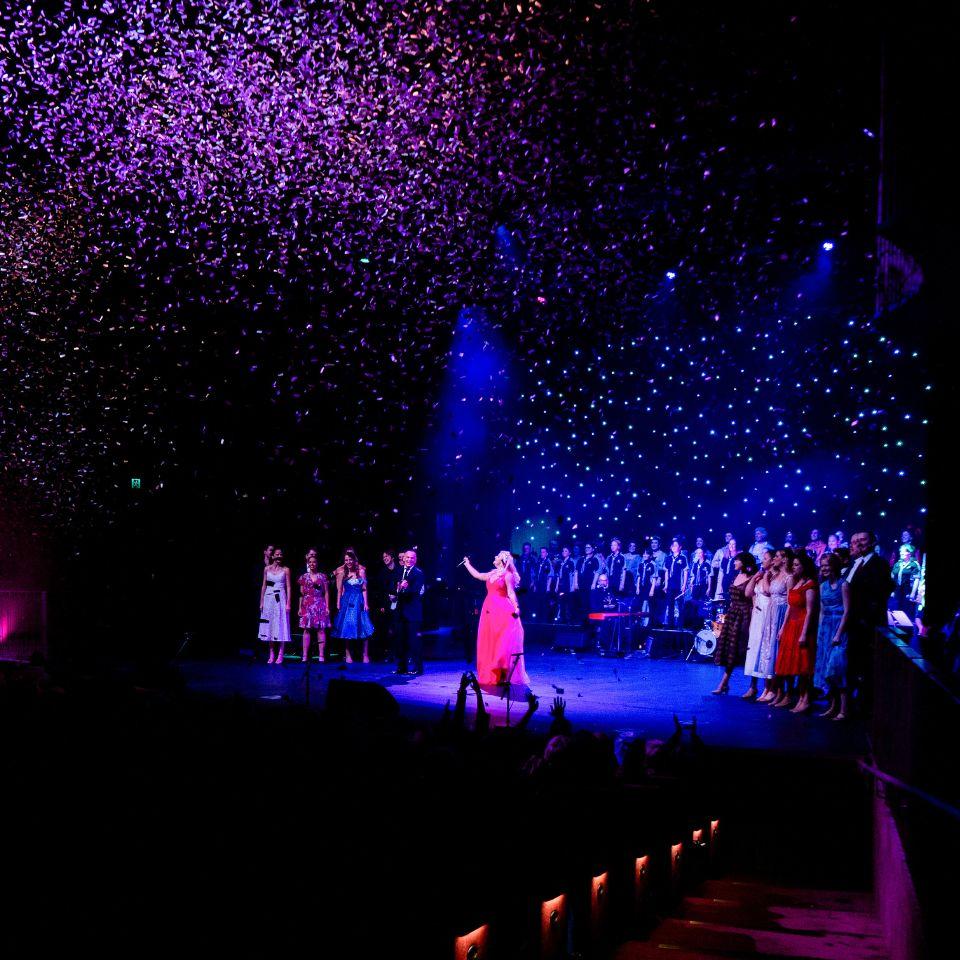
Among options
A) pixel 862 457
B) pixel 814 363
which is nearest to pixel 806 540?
pixel 862 457

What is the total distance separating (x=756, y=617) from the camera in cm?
973

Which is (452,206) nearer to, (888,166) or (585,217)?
(585,217)

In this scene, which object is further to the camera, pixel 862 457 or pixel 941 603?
pixel 862 457

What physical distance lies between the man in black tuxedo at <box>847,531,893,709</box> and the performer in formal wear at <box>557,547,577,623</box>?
9.79 m

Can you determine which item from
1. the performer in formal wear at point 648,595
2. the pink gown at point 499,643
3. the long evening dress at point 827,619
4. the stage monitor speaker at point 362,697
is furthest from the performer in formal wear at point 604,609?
the stage monitor speaker at point 362,697

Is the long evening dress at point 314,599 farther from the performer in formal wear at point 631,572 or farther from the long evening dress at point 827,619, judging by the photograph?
the long evening dress at point 827,619

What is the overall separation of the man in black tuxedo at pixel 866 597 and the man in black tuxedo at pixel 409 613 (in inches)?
246

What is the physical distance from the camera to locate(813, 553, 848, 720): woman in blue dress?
8.41 meters

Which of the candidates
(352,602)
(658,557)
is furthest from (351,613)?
(658,557)

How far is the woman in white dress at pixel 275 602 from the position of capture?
13.1 m

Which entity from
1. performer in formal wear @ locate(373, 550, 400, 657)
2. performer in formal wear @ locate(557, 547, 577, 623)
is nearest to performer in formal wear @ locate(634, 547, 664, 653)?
performer in formal wear @ locate(557, 547, 577, 623)

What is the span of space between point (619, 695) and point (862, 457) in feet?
34.0

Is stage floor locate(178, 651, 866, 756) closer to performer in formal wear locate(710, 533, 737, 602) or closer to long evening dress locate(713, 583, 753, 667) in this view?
long evening dress locate(713, 583, 753, 667)

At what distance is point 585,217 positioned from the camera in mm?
13352
